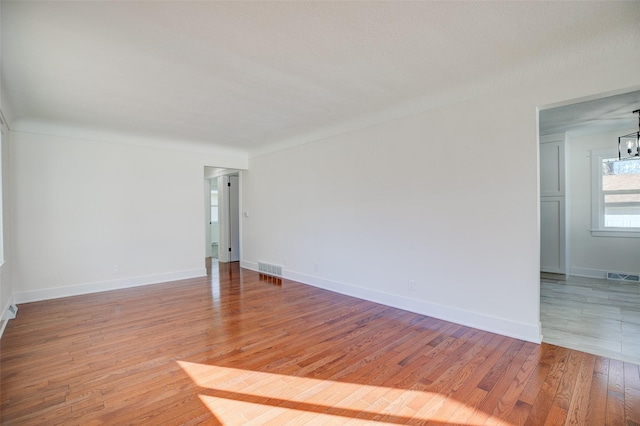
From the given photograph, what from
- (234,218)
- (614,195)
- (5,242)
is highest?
(614,195)

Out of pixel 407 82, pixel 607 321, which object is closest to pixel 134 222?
pixel 407 82

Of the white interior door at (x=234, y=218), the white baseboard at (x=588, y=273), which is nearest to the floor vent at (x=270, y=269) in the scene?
the white interior door at (x=234, y=218)

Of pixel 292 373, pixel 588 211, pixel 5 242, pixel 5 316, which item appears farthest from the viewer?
pixel 588 211

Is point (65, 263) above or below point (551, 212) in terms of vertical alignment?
below

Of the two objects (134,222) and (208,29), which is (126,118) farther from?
(208,29)

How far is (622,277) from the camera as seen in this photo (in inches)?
197

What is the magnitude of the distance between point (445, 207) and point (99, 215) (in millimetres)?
5305

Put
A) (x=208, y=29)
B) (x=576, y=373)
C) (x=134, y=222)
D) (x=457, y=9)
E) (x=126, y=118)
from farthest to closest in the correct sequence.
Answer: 1. (x=134, y=222)
2. (x=126, y=118)
3. (x=576, y=373)
4. (x=208, y=29)
5. (x=457, y=9)

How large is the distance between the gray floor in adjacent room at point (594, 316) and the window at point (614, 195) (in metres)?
0.97

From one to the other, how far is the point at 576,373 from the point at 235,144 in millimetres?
5738

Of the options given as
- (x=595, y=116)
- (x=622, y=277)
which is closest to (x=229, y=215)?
(x=595, y=116)

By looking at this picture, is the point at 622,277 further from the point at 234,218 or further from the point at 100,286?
the point at 100,286

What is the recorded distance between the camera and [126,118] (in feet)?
13.4

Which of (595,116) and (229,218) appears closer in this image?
(595,116)
